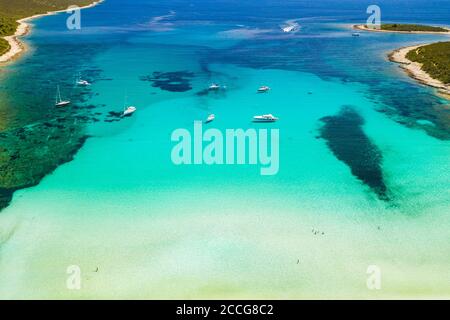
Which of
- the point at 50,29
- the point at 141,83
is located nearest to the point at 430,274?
the point at 141,83

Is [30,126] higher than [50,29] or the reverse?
the reverse

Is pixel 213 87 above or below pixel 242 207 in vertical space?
above

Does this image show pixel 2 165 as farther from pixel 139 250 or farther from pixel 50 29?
pixel 50 29

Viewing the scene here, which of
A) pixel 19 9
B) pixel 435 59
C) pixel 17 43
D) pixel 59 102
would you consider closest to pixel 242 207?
pixel 59 102

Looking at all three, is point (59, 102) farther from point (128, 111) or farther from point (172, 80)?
point (172, 80)
